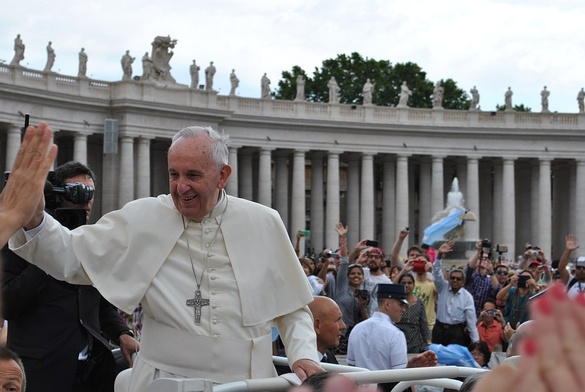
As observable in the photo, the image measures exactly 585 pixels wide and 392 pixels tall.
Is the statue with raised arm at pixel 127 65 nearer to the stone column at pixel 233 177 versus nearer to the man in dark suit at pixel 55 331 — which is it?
the stone column at pixel 233 177

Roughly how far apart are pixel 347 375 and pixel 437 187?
235 feet

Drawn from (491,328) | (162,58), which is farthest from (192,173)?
(162,58)

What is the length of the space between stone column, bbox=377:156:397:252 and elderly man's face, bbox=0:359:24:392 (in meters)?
72.8

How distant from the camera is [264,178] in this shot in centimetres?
7175

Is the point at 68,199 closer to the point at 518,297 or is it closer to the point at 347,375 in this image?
the point at 347,375

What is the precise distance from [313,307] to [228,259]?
2930 mm

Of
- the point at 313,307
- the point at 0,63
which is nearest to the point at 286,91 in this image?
the point at 0,63

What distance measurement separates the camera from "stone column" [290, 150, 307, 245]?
237 feet

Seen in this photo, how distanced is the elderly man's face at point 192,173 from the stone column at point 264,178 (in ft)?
212

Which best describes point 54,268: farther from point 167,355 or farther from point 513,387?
point 513,387

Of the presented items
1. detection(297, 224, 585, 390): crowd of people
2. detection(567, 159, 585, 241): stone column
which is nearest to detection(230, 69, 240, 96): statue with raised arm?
detection(567, 159, 585, 241): stone column

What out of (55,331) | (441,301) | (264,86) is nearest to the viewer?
(55,331)

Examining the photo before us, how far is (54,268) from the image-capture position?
558 centimetres

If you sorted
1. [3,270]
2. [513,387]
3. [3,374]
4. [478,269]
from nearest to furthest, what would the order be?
1. [513,387]
2. [3,374]
3. [3,270]
4. [478,269]
